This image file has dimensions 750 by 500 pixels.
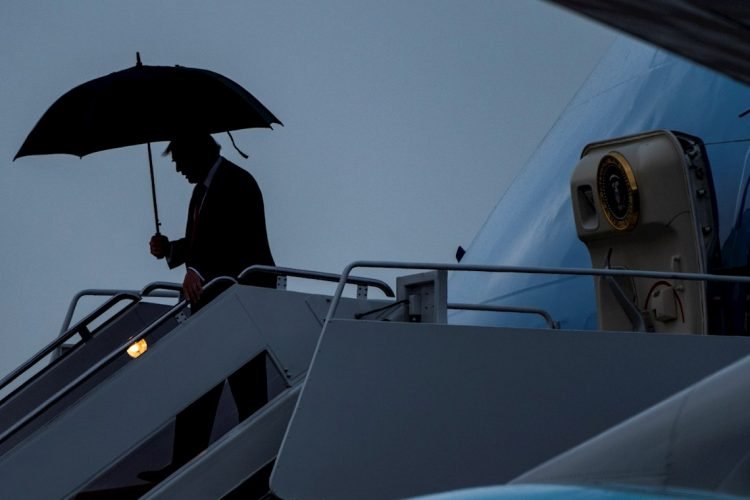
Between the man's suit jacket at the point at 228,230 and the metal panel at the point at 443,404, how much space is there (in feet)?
4.78

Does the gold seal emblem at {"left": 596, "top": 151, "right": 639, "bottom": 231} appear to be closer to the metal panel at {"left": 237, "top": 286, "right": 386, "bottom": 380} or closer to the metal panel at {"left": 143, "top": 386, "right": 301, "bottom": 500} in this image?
the metal panel at {"left": 237, "top": 286, "right": 386, "bottom": 380}

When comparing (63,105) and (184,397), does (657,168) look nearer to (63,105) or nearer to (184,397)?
(184,397)

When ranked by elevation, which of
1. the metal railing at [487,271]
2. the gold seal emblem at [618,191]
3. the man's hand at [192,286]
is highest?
the gold seal emblem at [618,191]

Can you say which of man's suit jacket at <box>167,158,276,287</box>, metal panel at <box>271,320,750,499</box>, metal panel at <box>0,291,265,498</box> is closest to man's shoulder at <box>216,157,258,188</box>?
man's suit jacket at <box>167,158,276,287</box>

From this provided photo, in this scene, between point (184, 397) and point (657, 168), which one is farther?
point (657, 168)

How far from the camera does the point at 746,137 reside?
8.33 metres

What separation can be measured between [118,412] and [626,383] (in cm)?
250

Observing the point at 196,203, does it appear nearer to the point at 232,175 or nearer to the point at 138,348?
the point at 232,175

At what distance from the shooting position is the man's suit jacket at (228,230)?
795 cm

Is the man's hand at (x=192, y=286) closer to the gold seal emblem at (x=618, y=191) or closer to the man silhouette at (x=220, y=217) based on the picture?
the man silhouette at (x=220, y=217)

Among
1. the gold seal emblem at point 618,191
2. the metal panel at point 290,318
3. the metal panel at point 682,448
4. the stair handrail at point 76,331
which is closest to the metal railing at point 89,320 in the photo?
the stair handrail at point 76,331

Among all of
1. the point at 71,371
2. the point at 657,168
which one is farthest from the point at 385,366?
the point at 71,371

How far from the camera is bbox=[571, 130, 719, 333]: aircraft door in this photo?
7887mm

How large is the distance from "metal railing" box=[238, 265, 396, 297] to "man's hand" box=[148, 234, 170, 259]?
97 centimetres
